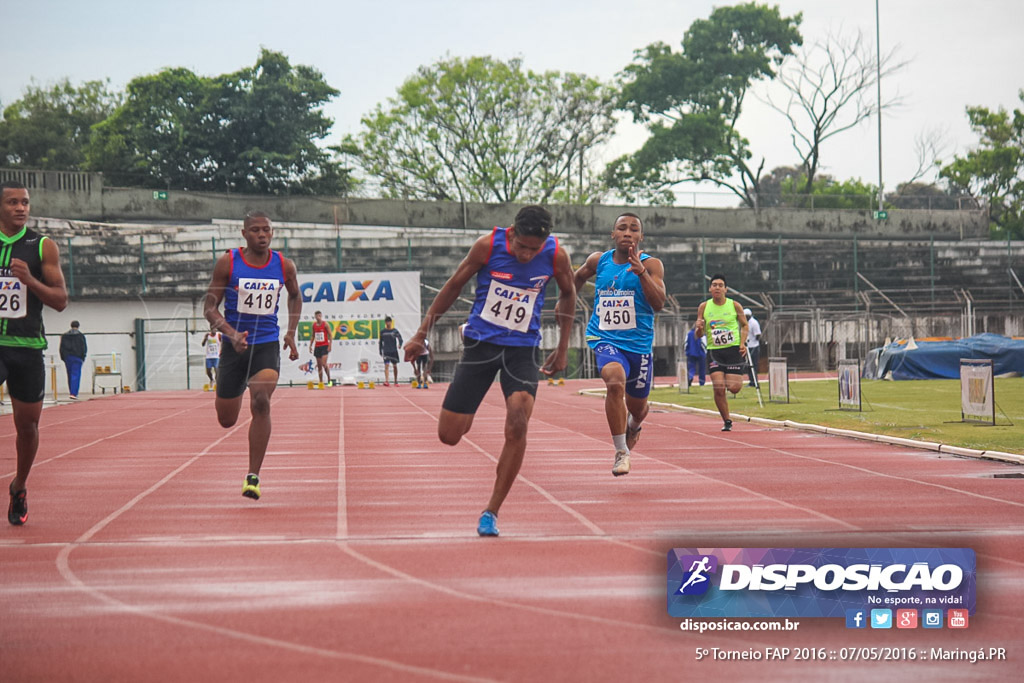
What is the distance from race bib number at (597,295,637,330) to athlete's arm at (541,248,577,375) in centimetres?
229

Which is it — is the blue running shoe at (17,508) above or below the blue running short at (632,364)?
below

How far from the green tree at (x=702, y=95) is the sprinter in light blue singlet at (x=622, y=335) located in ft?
165

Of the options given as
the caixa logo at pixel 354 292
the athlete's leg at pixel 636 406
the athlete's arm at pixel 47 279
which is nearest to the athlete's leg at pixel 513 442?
the athlete's arm at pixel 47 279

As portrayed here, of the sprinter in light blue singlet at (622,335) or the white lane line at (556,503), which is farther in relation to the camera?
the sprinter in light blue singlet at (622,335)

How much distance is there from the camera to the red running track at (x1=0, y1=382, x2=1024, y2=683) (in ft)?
13.6

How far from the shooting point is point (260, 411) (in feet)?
26.7

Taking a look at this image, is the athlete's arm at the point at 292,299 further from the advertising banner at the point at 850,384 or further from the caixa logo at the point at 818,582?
the advertising banner at the point at 850,384

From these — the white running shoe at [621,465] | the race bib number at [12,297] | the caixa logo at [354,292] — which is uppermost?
the caixa logo at [354,292]

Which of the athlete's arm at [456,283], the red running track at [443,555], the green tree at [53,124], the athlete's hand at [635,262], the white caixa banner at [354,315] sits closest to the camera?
the red running track at [443,555]

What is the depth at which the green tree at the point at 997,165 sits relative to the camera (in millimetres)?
57594

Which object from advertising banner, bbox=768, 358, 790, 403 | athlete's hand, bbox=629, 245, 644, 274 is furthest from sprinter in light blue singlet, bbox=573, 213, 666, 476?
advertising banner, bbox=768, 358, 790, 403

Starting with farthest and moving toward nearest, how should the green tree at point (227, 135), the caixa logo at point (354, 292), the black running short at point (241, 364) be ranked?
the green tree at point (227, 135) → the caixa logo at point (354, 292) → the black running short at point (241, 364)

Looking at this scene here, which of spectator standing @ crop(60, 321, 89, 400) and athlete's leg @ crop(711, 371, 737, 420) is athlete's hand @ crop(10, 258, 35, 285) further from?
spectator standing @ crop(60, 321, 89, 400)

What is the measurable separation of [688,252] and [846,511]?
37982mm
